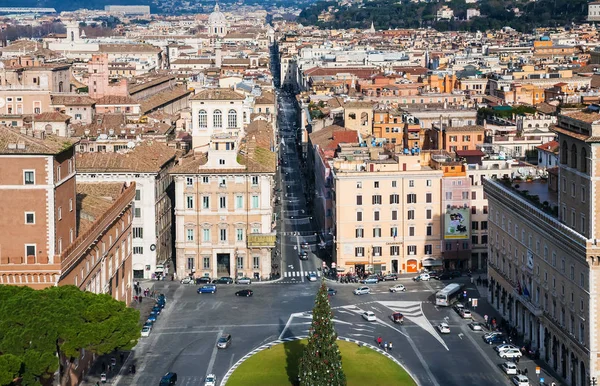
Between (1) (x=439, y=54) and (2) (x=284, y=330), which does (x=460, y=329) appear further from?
(1) (x=439, y=54)

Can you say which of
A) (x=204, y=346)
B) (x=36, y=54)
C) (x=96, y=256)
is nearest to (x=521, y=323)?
(x=204, y=346)

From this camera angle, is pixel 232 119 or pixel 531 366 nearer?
pixel 531 366

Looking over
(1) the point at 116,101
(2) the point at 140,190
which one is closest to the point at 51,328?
(2) the point at 140,190

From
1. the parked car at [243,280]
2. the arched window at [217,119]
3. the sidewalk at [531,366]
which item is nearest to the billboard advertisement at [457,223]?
the sidewalk at [531,366]

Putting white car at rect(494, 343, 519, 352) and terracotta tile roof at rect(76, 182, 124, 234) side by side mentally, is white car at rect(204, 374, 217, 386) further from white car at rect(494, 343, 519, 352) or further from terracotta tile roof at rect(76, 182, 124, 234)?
white car at rect(494, 343, 519, 352)

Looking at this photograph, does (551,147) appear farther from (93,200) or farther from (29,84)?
(29,84)

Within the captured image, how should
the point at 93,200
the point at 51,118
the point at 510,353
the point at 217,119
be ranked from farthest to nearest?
the point at 51,118
the point at 217,119
the point at 93,200
the point at 510,353

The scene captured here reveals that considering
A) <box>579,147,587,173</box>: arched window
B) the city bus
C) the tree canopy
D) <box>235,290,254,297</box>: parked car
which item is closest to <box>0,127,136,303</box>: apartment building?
the tree canopy
